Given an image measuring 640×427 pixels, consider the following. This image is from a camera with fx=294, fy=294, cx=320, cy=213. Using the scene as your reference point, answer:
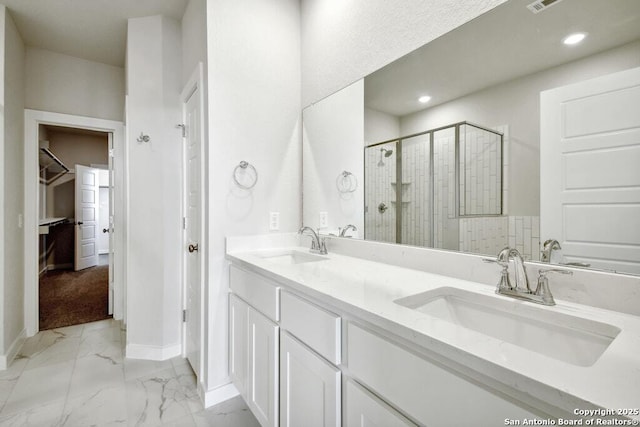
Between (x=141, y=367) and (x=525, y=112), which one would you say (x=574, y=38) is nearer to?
(x=525, y=112)

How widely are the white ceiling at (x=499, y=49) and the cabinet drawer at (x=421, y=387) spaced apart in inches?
39.1

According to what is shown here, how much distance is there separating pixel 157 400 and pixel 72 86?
303 cm

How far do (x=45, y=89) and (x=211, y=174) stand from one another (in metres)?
2.44

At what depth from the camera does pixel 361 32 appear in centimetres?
165

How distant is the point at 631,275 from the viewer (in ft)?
2.61

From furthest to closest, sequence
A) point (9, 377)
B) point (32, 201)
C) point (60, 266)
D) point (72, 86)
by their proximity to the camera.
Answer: point (60, 266) → point (72, 86) → point (32, 201) → point (9, 377)

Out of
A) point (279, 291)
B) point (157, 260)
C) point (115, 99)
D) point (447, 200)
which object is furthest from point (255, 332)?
point (115, 99)

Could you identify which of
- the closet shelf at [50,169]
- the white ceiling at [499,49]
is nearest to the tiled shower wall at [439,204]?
the white ceiling at [499,49]

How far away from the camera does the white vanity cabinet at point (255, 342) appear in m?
1.28

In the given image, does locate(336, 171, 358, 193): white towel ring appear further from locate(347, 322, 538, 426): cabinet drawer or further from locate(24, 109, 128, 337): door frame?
locate(24, 109, 128, 337): door frame

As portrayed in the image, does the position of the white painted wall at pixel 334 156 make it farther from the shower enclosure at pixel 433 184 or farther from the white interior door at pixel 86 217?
the white interior door at pixel 86 217

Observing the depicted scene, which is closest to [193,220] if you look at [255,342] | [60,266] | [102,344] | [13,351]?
[255,342]

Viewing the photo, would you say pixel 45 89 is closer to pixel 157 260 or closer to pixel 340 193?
pixel 157 260

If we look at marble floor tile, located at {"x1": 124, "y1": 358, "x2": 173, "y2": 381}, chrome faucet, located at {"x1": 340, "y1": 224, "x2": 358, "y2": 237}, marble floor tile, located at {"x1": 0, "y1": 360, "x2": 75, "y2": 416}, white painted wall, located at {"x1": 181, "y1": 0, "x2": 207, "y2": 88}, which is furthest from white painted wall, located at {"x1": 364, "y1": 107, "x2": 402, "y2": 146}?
marble floor tile, located at {"x1": 0, "y1": 360, "x2": 75, "y2": 416}
